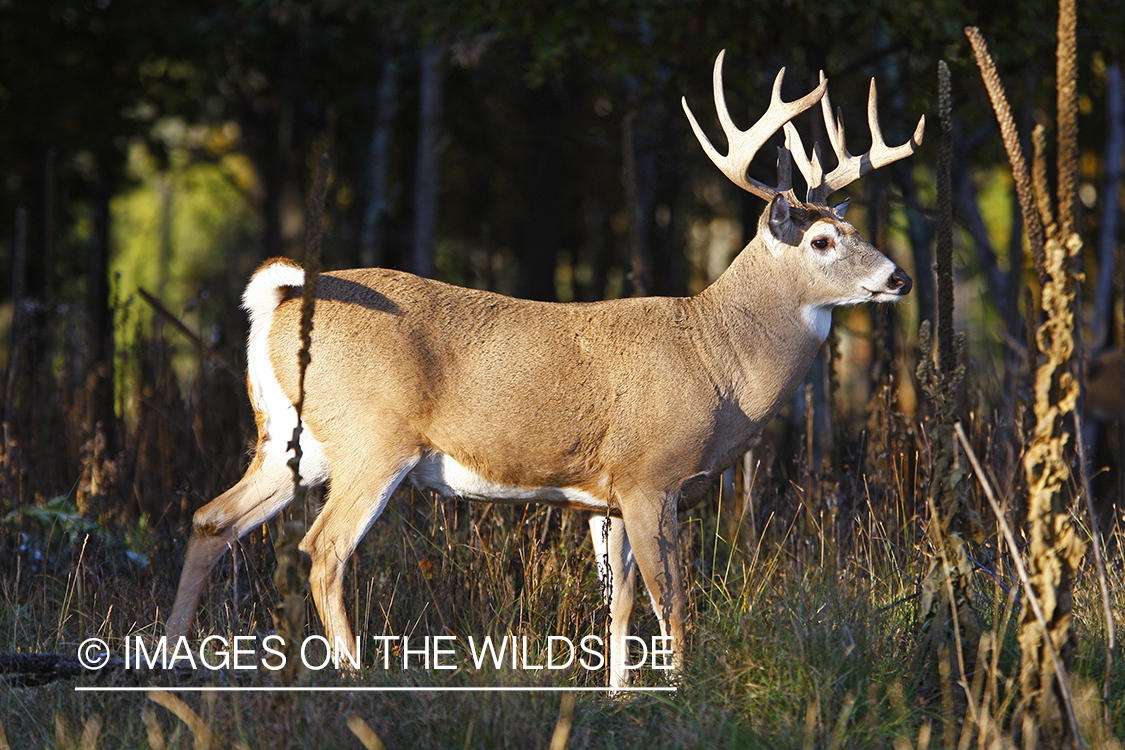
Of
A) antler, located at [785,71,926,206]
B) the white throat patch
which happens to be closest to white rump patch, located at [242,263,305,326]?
the white throat patch

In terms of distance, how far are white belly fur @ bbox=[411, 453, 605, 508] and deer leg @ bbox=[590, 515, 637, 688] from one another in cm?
22

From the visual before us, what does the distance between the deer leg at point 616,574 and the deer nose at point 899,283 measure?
146 centimetres

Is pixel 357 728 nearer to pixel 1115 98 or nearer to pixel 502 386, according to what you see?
pixel 502 386

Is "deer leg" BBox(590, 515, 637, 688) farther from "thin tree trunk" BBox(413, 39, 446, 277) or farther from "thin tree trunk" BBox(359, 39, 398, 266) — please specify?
"thin tree trunk" BBox(359, 39, 398, 266)

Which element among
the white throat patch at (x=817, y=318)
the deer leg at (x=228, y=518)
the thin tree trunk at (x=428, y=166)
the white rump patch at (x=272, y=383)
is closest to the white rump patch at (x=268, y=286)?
the white rump patch at (x=272, y=383)

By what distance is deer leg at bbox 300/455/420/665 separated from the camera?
13.3ft

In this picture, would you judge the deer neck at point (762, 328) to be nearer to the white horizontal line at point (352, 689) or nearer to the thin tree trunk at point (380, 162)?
the white horizontal line at point (352, 689)

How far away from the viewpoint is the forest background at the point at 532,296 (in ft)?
11.5

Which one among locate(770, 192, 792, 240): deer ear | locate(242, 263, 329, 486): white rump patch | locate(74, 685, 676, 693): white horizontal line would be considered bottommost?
locate(74, 685, 676, 693): white horizontal line

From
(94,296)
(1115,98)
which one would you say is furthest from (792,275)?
(94,296)

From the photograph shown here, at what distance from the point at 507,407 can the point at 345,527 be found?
75 centimetres

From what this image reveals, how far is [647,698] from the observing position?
371 centimetres

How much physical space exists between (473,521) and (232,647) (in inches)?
49.5

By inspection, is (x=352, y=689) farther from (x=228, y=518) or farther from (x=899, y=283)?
(x=899, y=283)
